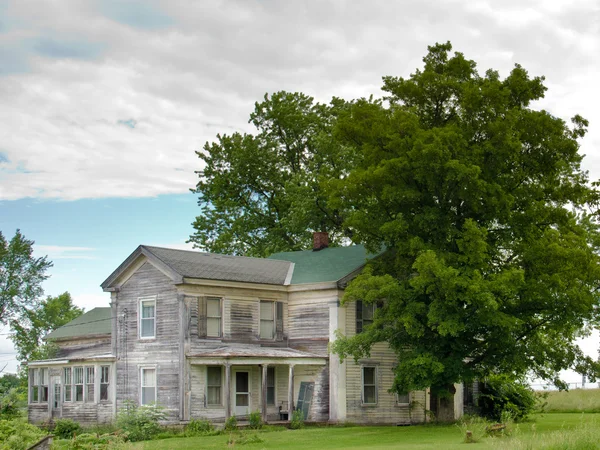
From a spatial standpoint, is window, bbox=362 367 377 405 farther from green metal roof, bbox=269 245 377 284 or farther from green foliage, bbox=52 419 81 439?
green foliage, bbox=52 419 81 439

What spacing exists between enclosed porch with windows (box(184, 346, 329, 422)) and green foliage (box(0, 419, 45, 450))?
11007mm

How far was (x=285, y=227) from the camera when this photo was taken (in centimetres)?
5503

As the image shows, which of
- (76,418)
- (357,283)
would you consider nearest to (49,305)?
(76,418)

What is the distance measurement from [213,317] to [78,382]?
8.86 m

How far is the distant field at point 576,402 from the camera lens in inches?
1855

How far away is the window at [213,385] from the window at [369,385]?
6.64 m

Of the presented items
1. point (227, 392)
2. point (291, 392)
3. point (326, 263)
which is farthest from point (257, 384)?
point (326, 263)

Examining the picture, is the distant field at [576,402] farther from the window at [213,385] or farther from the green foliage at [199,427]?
the green foliage at [199,427]

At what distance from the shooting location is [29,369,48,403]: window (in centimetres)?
4538

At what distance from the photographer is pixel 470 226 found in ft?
107

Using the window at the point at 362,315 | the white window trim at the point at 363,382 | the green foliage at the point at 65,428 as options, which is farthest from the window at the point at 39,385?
the window at the point at 362,315

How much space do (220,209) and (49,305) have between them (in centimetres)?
4371

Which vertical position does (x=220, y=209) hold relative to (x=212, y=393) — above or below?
above

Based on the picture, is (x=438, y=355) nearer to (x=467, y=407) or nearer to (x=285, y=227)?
(x=467, y=407)
